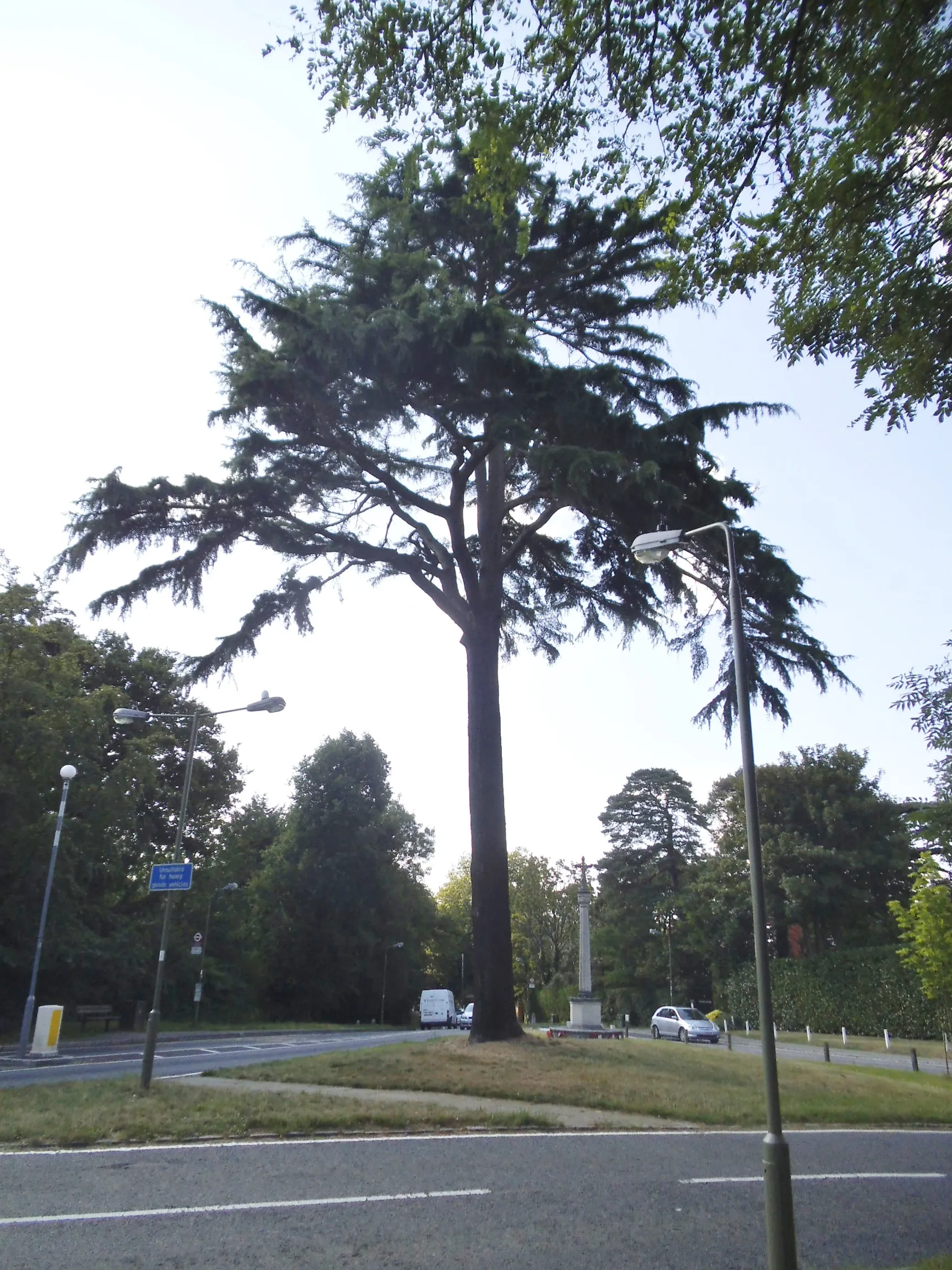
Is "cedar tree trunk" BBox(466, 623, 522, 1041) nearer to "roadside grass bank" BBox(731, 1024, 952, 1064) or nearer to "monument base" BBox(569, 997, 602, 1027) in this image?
"monument base" BBox(569, 997, 602, 1027)

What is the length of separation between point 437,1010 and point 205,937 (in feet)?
43.8

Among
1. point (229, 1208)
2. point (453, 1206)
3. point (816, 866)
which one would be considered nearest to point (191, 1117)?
point (229, 1208)

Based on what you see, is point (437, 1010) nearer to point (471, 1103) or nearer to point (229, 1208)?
point (471, 1103)

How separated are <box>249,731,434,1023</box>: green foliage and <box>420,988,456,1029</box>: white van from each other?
515cm

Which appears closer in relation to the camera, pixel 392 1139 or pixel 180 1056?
pixel 392 1139

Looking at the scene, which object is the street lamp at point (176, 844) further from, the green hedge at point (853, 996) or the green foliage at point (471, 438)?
the green hedge at point (853, 996)

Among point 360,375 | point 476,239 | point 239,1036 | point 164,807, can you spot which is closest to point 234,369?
point 360,375

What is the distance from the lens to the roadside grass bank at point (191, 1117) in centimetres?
1008

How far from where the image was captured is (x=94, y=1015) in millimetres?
32719

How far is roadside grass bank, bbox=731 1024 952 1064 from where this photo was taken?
3312cm

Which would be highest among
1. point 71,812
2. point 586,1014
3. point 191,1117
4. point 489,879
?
point 71,812

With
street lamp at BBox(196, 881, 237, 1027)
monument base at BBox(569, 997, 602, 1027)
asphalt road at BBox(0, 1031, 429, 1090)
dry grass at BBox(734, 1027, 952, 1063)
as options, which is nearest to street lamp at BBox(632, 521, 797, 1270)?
asphalt road at BBox(0, 1031, 429, 1090)

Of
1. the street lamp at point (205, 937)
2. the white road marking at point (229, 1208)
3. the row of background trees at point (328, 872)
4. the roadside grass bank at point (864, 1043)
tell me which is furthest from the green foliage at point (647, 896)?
the white road marking at point (229, 1208)

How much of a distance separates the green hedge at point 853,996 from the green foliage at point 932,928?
15.9 meters
